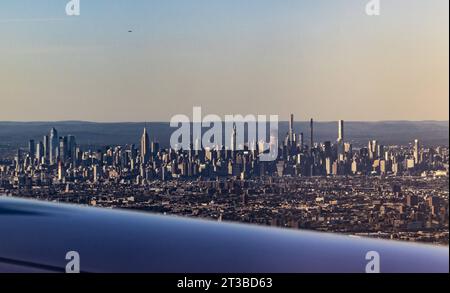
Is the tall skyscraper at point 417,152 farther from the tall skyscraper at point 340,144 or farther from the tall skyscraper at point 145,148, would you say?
the tall skyscraper at point 145,148

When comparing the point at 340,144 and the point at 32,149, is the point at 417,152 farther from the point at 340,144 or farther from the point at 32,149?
the point at 32,149

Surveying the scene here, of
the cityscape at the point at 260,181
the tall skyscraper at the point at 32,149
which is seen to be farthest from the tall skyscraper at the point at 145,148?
the tall skyscraper at the point at 32,149

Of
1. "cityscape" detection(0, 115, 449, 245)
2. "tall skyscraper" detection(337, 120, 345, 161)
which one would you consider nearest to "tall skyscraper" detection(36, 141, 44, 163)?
"cityscape" detection(0, 115, 449, 245)

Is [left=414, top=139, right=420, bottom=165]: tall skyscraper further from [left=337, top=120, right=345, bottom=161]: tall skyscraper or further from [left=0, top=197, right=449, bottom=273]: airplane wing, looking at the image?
[left=0, top=197, right=449, bottom=273]: airplane wing

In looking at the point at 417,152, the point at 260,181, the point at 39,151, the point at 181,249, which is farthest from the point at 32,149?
the point at 181,249

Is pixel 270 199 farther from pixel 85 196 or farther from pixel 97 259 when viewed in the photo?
pixel 97 259
